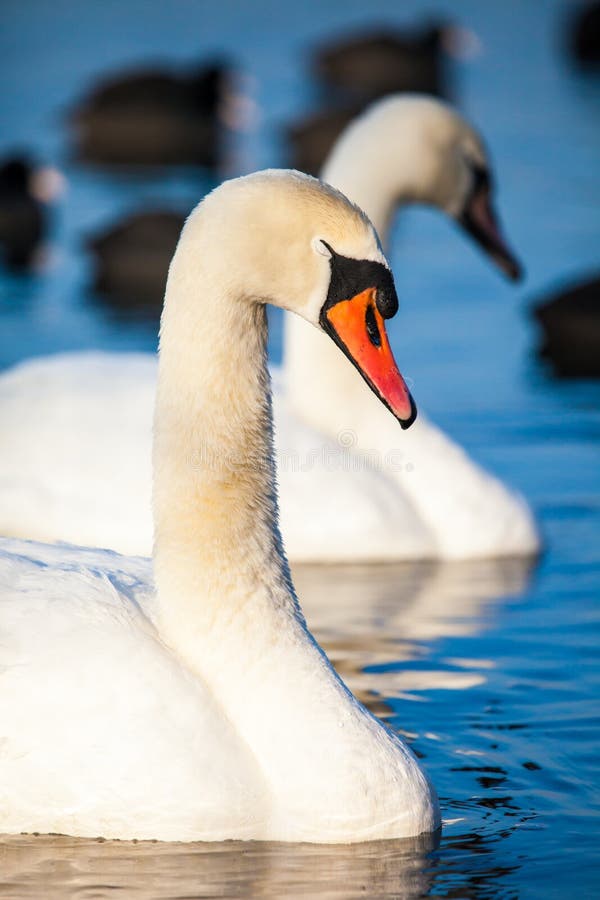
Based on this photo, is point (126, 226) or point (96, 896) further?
point (126, 226)

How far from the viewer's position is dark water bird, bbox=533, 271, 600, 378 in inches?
538

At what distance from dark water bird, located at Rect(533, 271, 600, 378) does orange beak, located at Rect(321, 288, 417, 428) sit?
25.6 feet

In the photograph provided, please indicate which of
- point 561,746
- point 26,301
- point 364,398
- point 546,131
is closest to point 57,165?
point 546,131

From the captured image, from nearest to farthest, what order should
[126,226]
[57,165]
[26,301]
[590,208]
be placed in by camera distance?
[26,301]
[126,226]
[590,208]
[57,165]

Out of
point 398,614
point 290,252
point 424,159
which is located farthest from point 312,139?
point 290,252

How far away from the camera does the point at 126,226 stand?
16.5 metres

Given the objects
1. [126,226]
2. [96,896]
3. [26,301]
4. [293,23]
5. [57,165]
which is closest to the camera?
[96,896]

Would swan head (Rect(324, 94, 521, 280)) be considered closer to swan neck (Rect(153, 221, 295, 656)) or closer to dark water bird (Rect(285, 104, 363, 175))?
swan neck (Rect(153, 221, 295, 656))

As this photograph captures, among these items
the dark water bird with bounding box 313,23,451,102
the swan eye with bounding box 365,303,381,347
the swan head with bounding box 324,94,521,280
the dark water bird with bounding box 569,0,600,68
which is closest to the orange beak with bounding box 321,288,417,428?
the swan eye with bounding box 365,303,381,347

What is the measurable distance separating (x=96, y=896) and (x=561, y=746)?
75.0 inches

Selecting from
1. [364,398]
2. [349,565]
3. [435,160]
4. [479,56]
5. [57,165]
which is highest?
[479,56]

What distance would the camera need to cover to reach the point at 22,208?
60.7ft

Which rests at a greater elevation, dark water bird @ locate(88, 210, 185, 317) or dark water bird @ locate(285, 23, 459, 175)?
dark water bird @ locate(285, 23, 459, 175)

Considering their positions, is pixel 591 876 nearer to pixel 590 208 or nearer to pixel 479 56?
pixel 590 208
